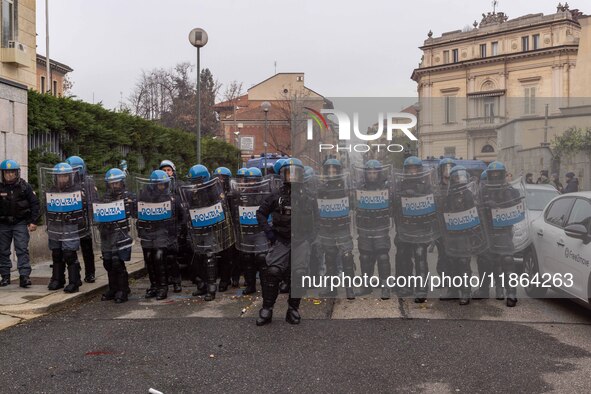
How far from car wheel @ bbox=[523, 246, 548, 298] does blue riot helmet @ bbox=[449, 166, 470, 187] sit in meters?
1.43

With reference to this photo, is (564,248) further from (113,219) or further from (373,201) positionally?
(113,219)

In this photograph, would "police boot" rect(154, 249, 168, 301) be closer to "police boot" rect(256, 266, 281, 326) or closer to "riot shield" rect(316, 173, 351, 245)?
"police boot" rect(256, 266, 281, 326)

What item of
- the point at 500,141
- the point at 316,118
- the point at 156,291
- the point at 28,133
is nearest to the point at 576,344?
the point at 500,141

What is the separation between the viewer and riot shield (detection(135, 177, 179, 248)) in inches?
325

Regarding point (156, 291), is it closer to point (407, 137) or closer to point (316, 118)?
point (316, 118)

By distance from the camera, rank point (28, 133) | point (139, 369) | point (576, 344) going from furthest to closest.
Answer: point (28, 133)
point (576, 344)
point (139, 369)

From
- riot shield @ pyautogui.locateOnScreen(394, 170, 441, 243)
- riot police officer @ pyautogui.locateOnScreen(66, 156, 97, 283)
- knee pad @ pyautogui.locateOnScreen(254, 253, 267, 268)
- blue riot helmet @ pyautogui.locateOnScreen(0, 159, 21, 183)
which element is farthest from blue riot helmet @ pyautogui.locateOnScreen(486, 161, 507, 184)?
blue riot helmet @ pyautogui.locateOnScreen(0, 159, 21, 183)

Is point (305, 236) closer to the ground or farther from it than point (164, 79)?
closer to the ground

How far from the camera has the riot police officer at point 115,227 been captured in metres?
8.15

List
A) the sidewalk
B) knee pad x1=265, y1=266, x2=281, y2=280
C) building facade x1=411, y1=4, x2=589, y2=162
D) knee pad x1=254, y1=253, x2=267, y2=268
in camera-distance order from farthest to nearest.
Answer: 1. building facade x1=411, y1=4, x2=589, y2=162
2. knee pad x1=254, y1=253, x2=267, y2=268
3. the sidewalk
4. knee pad x1=265, y1=266, x2=281, y2=280

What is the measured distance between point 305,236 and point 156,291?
2.70 meters

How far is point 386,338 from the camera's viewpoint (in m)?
6.25

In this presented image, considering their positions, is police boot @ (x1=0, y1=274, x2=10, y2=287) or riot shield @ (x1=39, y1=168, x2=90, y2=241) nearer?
riot shield @ (x1=39, y1=168, x2=90, y2=241)

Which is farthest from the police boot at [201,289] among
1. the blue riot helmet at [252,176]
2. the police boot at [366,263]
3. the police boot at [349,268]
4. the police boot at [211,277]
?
the police boot at [366,263]
